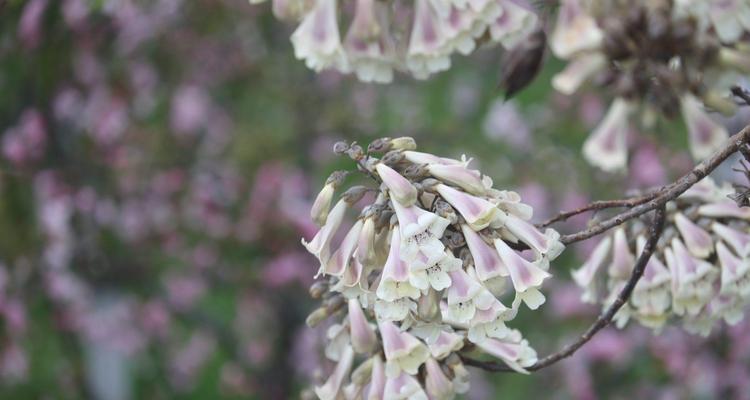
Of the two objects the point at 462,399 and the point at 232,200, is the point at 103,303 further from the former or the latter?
the point at 462,399

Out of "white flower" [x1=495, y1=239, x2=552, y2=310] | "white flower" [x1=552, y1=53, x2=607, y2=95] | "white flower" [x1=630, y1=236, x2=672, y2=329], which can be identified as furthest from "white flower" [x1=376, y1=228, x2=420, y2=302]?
"white flower" [x1=552, y1=53, x2=607, y2=95]

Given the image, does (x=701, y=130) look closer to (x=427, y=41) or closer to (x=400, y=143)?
(x=427, y=41)

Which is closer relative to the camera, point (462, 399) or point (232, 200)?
point (462, 399)

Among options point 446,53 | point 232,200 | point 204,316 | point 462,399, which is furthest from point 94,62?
point 446,53

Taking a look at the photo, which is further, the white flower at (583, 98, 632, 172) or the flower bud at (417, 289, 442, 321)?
the white flower at (583, 98, 632, 172)

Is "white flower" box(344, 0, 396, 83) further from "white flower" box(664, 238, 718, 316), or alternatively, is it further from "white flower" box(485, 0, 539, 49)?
"white flower" box(664, 238, 718, 316)

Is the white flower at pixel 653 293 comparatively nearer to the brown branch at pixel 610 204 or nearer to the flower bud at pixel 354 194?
the brown branch at pixel 610 204
